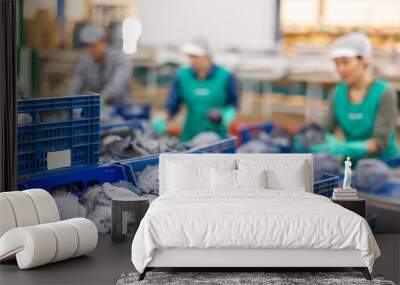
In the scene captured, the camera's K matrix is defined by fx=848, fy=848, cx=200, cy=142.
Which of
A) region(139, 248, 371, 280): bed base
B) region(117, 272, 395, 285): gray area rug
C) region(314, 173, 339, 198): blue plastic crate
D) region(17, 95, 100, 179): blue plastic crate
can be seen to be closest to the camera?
region(117, 272, 395, 285): gray area rug

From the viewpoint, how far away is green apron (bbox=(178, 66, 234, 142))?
8.30m

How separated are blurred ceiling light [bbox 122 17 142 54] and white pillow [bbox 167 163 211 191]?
132 cm

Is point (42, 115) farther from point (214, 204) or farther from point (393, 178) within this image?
point (393, 178)

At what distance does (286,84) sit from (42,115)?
2.38 metres

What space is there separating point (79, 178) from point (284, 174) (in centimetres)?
198

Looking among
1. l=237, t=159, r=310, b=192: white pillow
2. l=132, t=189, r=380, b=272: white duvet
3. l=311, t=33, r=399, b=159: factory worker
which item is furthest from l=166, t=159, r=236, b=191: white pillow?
l=132, t=189, r=380, b=272: white duvet

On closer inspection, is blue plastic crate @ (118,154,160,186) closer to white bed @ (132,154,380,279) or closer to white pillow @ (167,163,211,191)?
white pillow @ (167,163,211,191)

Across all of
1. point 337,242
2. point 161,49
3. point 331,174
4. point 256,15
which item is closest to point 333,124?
point 331,174

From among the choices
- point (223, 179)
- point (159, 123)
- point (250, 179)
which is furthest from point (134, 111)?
point (250, 179)

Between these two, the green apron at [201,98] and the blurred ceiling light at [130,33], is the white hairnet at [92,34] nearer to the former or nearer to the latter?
the blurred ceiling light at [130,33]

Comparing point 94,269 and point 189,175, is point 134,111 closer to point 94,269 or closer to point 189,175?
point 189,175

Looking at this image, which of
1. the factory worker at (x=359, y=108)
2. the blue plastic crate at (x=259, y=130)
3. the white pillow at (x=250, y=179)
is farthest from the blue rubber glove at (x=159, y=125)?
the factory worker at (x=359, y=108)

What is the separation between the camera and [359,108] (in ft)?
27.1

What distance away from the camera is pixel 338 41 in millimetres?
8312
